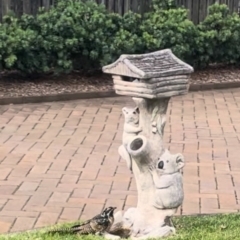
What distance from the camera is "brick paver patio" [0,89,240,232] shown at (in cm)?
566

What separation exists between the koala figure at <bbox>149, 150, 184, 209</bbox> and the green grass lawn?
0.25 meters

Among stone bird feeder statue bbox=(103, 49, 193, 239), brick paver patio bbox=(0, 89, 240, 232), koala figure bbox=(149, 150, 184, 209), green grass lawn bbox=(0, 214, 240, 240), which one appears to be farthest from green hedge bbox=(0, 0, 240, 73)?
koala figure bbox=(149, 150, 184, 209)

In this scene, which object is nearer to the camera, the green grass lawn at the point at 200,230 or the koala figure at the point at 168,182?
the koala figure at the point at 168,182

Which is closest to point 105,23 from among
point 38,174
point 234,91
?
point 234,91

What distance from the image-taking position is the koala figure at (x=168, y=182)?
15.0 ft

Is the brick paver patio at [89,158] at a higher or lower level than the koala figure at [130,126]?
lower

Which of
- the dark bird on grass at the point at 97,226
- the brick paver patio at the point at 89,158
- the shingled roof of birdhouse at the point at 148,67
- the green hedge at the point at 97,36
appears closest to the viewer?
the shingled roof of birdhouse at the point at 148,67

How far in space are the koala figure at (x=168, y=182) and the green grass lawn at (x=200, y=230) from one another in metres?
0.25

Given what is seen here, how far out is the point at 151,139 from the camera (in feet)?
15.3

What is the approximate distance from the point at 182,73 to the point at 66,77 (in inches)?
261

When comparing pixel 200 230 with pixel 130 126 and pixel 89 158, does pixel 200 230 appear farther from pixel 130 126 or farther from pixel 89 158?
pixel 89 158

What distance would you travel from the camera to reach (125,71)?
459cm

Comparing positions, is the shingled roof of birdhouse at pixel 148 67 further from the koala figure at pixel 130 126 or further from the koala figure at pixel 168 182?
the koala figure at pixel 168 182

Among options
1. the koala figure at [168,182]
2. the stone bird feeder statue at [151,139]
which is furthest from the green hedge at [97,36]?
the koala figure at [168,182]
